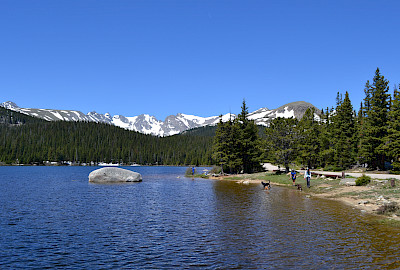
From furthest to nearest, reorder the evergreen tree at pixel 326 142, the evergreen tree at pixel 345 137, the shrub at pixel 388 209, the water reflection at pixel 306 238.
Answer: the evergreen tree at pixel 326 142
the evergreen tree at pixel 345 137
the shrub at pixel 388 209
the water reflection at pixel 306 238

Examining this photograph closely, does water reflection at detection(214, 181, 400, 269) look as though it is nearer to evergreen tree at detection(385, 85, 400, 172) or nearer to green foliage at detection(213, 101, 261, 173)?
evergreen tree at detection(385, 85, 400, 172)

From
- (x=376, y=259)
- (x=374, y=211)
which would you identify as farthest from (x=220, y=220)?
(x=374, y=211)

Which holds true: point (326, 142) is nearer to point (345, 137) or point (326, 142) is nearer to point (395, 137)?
point (345, 137)

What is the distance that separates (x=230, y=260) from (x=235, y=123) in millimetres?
67873

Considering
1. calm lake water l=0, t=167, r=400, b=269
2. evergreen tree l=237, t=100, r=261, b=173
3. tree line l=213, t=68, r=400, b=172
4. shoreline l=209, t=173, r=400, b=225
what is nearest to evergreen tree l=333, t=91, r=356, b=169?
tree line l=213, t=68, r=400, b=172

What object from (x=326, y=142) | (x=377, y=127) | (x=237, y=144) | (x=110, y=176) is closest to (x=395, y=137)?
(x=377, y=127)

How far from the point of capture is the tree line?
58.1 m

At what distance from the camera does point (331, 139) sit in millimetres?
73500

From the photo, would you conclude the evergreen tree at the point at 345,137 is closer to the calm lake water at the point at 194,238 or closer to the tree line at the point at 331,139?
the tree line at the point at 331,139

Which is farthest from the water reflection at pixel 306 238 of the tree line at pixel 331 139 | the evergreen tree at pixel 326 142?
the evergreen tree at pixel 326 142

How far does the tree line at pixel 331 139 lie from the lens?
58.1 m

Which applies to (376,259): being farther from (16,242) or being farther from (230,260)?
(16,242)

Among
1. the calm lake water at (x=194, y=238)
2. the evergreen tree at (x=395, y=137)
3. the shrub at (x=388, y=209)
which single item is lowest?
the calm lake water at (x=194, y=238)

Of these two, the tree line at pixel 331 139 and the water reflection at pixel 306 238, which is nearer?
the water reflection at pixel 306 238
